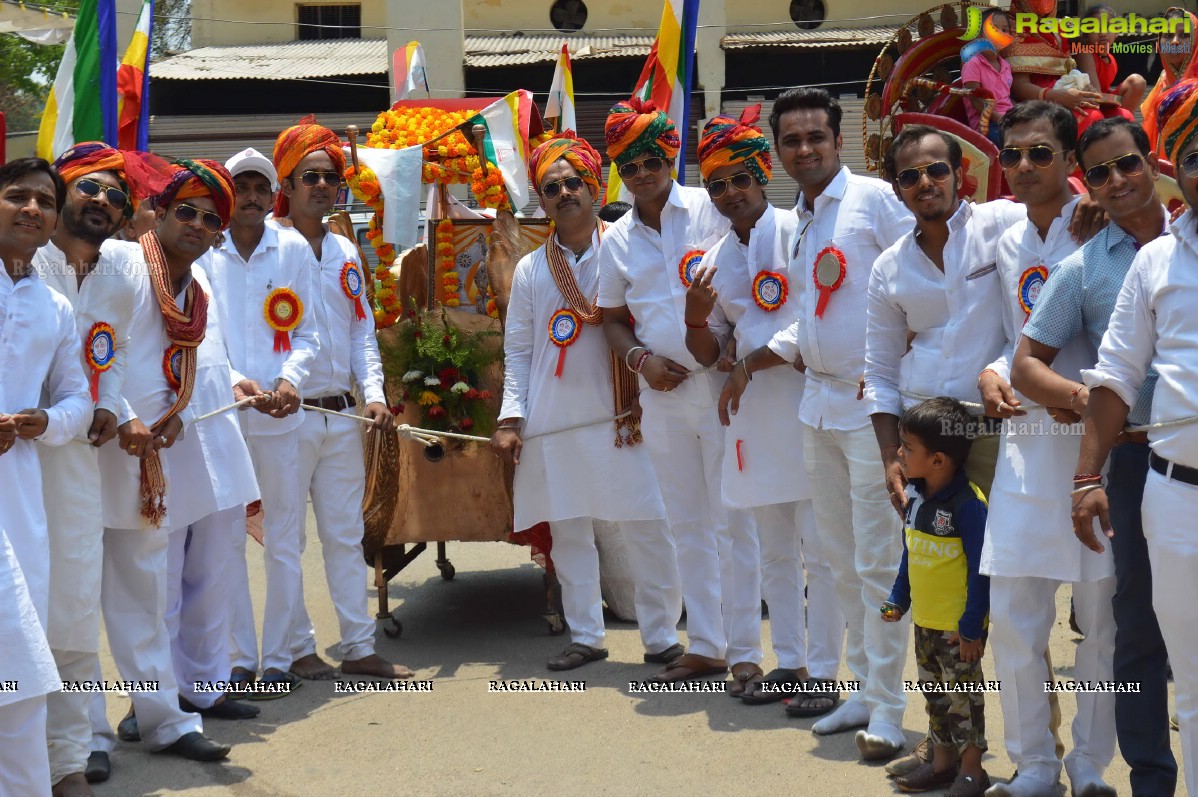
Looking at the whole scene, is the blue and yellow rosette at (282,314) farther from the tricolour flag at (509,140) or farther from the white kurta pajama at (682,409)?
the tricolour flag at (509,140)

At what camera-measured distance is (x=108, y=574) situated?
4.98 meters

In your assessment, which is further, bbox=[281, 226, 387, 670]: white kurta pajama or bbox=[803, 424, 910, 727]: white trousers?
bbox=[281, 226, 387, 670]: white kurta pajama

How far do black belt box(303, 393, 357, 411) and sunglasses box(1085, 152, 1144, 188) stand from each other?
3657mm

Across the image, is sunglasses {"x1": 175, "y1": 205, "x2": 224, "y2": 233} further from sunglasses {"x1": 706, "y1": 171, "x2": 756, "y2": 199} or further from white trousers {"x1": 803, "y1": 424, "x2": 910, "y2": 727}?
white trousers {"x1": 803, "y1": 424, "x2": 910, "y2": 727}

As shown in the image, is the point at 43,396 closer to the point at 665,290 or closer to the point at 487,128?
the point at 665,290

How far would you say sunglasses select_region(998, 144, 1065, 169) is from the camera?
13.0ft

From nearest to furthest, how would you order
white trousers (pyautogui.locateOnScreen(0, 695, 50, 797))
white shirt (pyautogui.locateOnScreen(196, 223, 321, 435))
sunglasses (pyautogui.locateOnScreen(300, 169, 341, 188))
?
1. white trousers (pyautogui.locateOnScreen(0, 695, 50, 797))
2. white shirt (pyautogui.locateOnScreen(196, 223, 321, 435))
3. sunglasses (pyautogui.locateOnScreen(300, 169, 341, 188))

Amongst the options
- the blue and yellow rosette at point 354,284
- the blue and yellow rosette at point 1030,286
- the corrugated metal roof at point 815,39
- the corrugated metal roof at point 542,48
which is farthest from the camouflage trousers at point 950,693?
the corrugated metal roof at point 815,39

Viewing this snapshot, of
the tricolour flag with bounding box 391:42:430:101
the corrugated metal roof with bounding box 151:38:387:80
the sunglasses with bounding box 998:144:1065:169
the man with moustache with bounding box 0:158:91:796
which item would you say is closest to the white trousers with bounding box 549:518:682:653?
the man with moustache with bounding box 0:158:91:796

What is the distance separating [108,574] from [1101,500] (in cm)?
352

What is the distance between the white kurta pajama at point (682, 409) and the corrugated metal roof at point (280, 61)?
48.8ft

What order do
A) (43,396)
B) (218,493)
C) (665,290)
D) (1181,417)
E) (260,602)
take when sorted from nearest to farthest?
(1181,417) → (43,396) → (218,493) → (665,290) → (260,602)

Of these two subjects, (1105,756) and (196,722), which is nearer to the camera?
(1105,756)

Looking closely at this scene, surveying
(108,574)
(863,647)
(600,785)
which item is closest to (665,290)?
(863,647)
